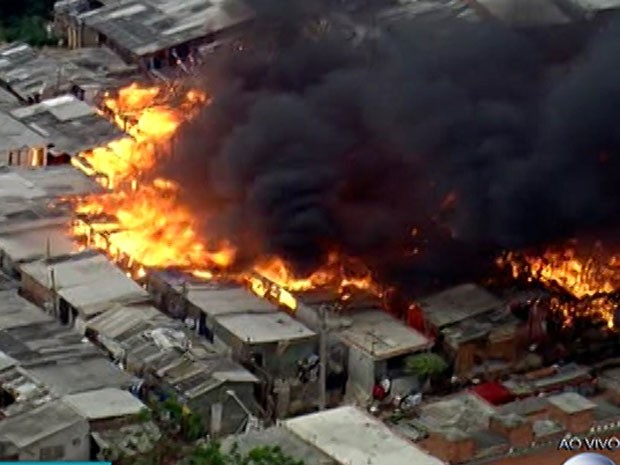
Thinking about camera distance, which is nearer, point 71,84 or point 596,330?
point 596,330

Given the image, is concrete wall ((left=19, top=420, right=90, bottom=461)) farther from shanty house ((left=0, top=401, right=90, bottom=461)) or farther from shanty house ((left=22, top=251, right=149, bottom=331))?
shanty house ((left=22, top=251, right=149, bottom=331))

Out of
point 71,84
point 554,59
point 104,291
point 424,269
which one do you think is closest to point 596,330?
point 424,269

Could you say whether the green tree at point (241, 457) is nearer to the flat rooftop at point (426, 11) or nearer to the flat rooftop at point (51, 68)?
the flat rooftop at point (426, 11)

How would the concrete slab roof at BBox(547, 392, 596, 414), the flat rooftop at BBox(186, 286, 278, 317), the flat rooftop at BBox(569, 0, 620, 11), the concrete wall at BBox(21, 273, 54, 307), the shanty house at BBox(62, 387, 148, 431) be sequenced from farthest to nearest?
the flat rooftop at BBox(569, 0, 620, 11) → the concrete wall at BBox(21, 273, 54, 307) → the flat rooftop at BBox(186, 286, 278, 317) → the concrete slab roof at BBox(547, 392, 596, 414) → the shanty house at BBox(62, 387, 148, 431)

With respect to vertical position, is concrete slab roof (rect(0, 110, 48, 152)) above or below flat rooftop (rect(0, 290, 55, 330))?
above

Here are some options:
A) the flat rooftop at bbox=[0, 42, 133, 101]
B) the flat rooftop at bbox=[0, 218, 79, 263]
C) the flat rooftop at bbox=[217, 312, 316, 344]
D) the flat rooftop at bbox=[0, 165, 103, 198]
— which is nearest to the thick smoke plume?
the flat rooftop at bbox=[0, 165, 103, 198]

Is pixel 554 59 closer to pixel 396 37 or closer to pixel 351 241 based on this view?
pixel 396 37

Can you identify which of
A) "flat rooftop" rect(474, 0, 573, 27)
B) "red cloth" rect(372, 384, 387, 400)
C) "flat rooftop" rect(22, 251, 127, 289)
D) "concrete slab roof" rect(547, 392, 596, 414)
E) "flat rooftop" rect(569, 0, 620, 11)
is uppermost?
"flat rooftop" rect(474, 0, 573, 27)

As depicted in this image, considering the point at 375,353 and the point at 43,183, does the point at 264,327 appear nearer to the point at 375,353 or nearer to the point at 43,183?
the point at 375,353
